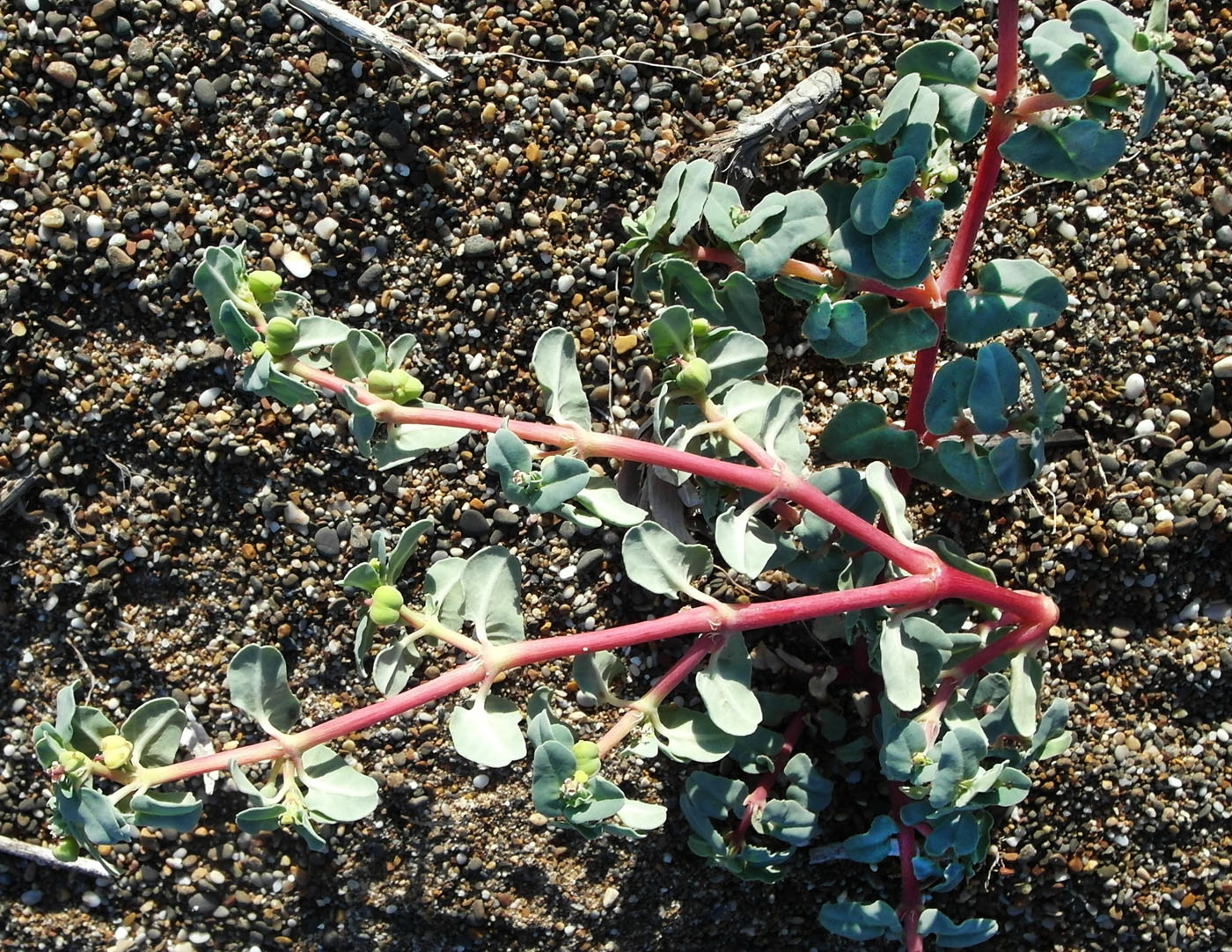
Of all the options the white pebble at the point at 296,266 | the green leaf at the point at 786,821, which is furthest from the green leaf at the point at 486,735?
the white pebble at the point at 296,266

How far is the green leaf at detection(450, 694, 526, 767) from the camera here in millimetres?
2164

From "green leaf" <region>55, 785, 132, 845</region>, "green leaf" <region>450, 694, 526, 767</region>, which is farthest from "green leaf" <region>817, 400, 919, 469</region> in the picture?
"green leaf" <region>55, 785, 132, 845</region>

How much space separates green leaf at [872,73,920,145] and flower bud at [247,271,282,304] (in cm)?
116

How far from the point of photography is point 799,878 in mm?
3004

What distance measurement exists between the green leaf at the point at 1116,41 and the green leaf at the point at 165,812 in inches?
80.3

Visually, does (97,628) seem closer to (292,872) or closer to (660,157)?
(292,872)

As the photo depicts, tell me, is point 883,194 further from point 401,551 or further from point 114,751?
point 114,751

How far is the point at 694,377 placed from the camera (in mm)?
2283

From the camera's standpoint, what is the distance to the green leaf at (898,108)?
6.91 ft

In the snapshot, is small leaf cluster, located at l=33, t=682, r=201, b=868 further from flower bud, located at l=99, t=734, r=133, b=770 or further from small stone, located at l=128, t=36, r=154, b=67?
small stone, located at l=128, t=36, r=154, b=67

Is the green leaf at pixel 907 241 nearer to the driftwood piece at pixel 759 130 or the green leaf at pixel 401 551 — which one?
the driftwood piece at pixel 759 130

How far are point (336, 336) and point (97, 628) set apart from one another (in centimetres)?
125

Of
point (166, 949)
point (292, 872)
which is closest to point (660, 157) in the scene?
point (292, 872)

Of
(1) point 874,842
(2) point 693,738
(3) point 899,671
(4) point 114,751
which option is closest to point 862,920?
(1) point 874,842
